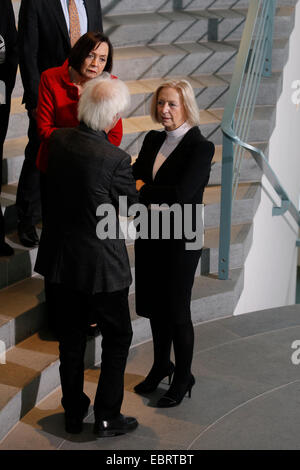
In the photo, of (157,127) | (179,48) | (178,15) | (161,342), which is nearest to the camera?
(161,342)

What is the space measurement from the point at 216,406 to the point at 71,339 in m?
0.81

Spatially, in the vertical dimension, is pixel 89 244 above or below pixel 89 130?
below

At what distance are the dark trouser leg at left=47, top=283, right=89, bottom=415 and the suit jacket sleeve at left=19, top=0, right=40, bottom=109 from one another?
3.74ft

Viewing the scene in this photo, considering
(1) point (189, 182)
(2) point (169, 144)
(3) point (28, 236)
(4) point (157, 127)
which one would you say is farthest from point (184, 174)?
(4) point (157, 127)

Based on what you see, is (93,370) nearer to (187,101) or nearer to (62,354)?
(62,354)

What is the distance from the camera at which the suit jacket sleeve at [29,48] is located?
145 inches

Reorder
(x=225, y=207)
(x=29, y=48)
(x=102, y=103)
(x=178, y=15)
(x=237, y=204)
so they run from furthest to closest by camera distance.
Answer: (x=178, y=15), (x=237, y=204), (x=225, y=207), (x=29, y=48), (x=102, y=103)

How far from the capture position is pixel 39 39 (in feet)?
12.4

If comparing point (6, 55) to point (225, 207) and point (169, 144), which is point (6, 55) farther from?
point (225, 207)

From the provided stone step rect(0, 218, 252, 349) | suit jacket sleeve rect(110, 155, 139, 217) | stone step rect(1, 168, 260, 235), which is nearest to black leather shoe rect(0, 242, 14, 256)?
stone step rect(0, 218, 252, 349)

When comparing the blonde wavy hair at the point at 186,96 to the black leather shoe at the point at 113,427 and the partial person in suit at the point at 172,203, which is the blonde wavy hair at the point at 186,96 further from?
the black leather shoe at the point at 113,427

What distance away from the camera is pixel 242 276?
15.6 ft

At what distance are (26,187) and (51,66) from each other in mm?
665

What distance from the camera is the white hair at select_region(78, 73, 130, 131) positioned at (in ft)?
9.12
